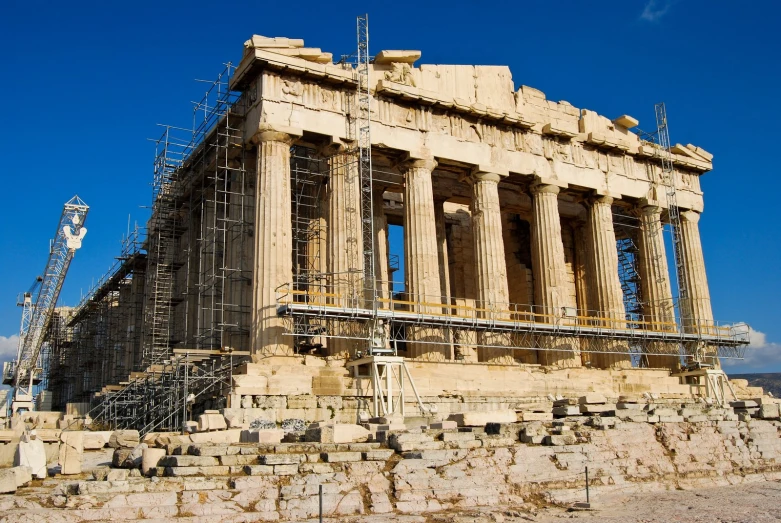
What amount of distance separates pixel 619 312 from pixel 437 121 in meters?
11.5

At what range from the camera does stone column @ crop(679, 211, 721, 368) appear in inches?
1453

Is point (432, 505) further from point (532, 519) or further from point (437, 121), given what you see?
point (437, 121)

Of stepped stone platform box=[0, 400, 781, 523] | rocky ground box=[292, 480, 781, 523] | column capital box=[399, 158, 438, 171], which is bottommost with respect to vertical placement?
rocky ground box=[292, 480, 781, 523]

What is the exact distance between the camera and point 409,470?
14.3 meters

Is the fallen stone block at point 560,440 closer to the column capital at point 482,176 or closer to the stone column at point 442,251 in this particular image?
the column capital at point 482,176

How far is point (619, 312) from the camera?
35.1 m

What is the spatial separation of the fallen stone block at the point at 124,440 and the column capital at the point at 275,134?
11.4 m

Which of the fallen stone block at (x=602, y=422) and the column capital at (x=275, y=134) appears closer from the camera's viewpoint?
the fallen stone block at (x=602, y=422)

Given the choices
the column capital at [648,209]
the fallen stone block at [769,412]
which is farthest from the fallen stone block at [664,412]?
the column capital at [648,209]

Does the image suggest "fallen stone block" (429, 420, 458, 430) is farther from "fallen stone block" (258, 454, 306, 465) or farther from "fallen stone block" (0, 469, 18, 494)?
"fallen stone block" (0, 469, 18, 494)

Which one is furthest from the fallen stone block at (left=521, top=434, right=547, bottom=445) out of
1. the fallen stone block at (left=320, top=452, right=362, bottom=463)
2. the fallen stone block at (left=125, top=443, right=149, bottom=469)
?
the fallen stone block at (left=125, top=443, right=149, bottom=469)

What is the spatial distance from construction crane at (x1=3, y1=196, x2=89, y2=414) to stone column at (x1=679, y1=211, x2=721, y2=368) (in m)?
40.6

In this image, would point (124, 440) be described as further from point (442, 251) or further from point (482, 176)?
point (442, 251)

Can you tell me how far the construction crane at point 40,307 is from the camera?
58.0 m
